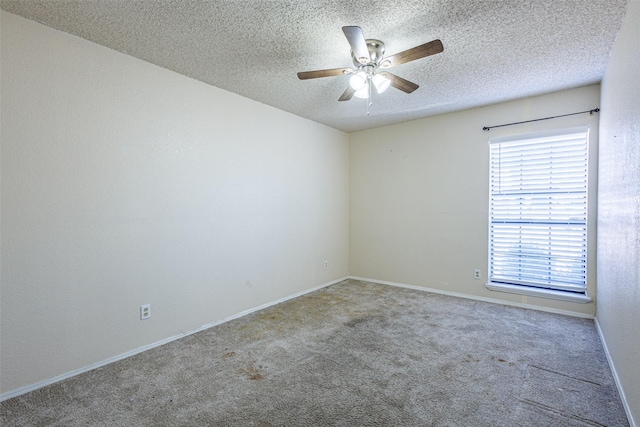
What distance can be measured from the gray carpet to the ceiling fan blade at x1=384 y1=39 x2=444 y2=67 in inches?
87.4

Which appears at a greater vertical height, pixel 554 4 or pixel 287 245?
pixel 554 4

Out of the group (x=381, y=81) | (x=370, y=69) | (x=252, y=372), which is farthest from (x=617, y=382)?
(x=370, y=69)

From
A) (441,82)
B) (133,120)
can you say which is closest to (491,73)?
(441,82)

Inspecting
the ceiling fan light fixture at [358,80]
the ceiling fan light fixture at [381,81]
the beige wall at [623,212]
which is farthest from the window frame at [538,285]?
the ceiling fan light fixture at [358,80]

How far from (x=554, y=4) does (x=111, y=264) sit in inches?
144

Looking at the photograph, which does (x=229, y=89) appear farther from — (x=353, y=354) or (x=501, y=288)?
(x=501, y=288)

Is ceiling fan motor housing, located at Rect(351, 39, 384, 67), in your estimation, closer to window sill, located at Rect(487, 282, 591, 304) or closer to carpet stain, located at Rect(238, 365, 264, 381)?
carpet stain, located at Rect(238, 365, 264, 381)

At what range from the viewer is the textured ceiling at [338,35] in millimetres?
2000

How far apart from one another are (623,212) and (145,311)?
366 centimetres

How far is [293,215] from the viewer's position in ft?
14.1

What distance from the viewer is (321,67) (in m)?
2.83

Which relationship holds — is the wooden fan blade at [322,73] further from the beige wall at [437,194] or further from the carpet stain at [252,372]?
the beige wall at [437,194]

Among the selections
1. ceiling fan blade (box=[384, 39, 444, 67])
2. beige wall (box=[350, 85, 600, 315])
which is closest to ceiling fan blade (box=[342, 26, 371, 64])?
ceiling fan blade (box=[384, 39, 444, 67])

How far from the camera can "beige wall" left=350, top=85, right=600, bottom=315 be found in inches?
142
